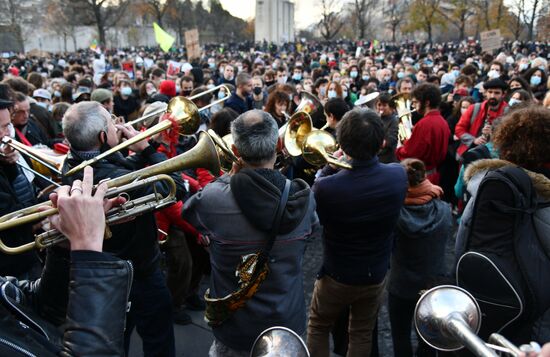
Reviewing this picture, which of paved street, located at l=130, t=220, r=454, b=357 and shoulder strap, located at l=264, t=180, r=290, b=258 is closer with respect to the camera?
shoulder strap, located at l=264, t=180, r=290, b=258

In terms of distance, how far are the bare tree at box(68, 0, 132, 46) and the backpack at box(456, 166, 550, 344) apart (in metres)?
41.1

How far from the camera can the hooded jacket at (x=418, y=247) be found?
2.88 metres

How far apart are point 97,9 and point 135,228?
41622 mm

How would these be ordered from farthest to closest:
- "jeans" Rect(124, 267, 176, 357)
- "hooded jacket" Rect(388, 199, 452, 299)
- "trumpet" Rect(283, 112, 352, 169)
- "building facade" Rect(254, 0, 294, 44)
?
1. "building facade" Rect(254, 0, 294, 44)
2. "trumpet" Rect(283, 112, 352, 169)
3. "hooded jacket" Rect(388, 199, 452, 299)
4. "jeans" Rect(124, 267, 176, 357)

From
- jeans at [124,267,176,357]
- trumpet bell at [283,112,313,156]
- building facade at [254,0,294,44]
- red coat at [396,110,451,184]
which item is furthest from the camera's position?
building facade at [254,0,294,44]

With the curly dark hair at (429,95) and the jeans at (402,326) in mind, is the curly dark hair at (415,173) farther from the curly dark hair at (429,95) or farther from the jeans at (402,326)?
the curly dark hair at (429,95)

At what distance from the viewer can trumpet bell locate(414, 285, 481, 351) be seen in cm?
135

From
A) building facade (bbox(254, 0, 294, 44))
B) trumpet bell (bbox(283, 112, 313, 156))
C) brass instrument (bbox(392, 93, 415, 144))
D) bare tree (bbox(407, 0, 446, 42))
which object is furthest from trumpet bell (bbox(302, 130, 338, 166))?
bare tree (bbox(407, 0, 446, 42))

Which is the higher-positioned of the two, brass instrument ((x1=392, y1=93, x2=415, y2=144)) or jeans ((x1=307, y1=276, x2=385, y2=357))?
brass instrument ((x1=392, y1=93, x2=415, y2=144))

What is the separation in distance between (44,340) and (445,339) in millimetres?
1217

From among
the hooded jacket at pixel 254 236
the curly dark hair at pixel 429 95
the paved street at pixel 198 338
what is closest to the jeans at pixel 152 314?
the paved street at pixel 198 338

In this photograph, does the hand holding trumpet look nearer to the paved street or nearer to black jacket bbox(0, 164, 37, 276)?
black jacket bbox(0, 164, 37, 276)

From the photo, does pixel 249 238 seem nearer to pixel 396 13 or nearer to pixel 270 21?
pixel 270 21

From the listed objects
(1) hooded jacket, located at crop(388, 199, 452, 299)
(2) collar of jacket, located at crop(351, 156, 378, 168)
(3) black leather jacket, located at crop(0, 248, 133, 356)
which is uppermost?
(2) collar of jacket, located at crop(351, 156, 378, 168)
